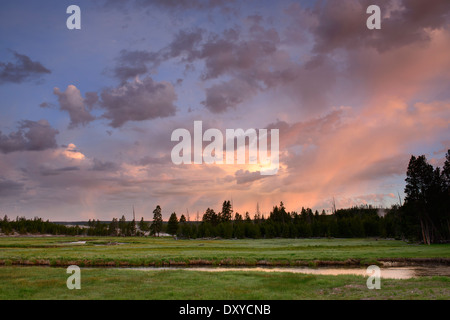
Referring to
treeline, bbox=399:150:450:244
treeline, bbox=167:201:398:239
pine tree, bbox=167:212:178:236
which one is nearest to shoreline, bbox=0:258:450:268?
treeline, bbox=399:150:450:244

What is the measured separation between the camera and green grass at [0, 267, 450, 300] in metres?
19.6

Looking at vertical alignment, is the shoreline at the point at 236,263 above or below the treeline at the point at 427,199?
below

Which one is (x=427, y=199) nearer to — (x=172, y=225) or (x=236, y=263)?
(x=236, y=263)

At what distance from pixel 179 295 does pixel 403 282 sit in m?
17.0

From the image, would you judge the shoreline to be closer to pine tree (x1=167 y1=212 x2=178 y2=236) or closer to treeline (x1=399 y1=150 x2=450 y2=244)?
treeline (x1=399 y1=150 x2=450 y2=244)

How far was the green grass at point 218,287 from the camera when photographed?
19641mm

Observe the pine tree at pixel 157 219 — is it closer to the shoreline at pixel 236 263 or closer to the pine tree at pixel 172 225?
the pine tree at pixel 172 225

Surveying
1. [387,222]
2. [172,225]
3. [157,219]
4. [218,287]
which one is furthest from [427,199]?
[157,219]

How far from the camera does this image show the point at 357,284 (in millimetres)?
23672

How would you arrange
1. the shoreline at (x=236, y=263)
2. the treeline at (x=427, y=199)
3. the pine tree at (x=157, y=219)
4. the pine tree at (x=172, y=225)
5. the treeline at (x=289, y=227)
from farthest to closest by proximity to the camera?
1. the pine tree at (x=157, y=219)
2. the pine tree at (x=172, y=225)
3. the treeline at (x=289, y=227)
4. the treeline at (x=427, y=199)
5. the shoreline at (x=236, y=263)

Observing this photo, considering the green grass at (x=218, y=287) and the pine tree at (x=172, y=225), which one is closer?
the green grass at (x=218, y=287)

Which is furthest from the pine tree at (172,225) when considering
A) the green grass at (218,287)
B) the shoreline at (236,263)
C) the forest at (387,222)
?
the green grass at (218,287)
